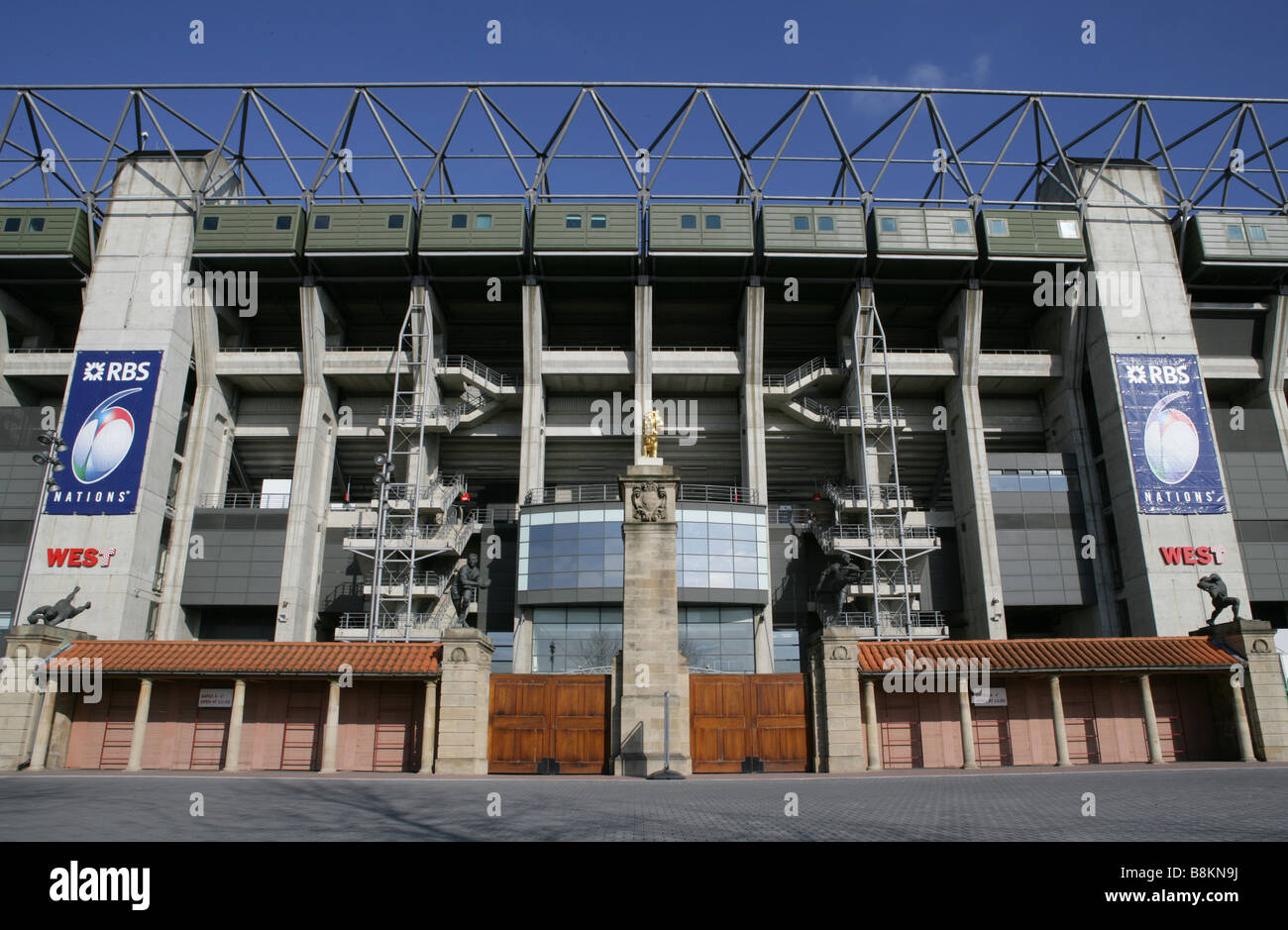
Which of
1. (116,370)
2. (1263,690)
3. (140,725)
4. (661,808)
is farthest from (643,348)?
(661,808)

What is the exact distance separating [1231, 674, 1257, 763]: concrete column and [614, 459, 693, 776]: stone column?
19353 mm

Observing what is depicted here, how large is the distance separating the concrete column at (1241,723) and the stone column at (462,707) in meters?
26.0

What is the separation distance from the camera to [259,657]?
28.9 meters

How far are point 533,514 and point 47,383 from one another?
3509cm

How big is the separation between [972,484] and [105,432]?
175 ft

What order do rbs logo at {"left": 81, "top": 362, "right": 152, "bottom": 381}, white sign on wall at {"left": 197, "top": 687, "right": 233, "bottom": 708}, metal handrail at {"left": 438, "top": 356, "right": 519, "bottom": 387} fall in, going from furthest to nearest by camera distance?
metal handrail at {"left": 438, "top": 356, "right": 519, "bottom": 387}
rbs logo at {"left": 81, "top": 362, "right": 152, "bottom": 381}
white sign on wall at {"left": 197, "top": 687, "right": 233, "bottom": 708}

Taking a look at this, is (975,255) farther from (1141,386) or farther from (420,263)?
(420,263)

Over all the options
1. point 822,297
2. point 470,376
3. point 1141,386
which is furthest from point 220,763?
point 1141,386

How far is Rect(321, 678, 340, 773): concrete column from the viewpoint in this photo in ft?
90.8

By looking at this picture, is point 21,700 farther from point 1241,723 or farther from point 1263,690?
point 1263,690

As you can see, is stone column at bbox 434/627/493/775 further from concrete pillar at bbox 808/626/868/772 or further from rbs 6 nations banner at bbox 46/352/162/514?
rbs 6 nations banner at bbox 46/352/162/514

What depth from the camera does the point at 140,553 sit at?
4828 cm

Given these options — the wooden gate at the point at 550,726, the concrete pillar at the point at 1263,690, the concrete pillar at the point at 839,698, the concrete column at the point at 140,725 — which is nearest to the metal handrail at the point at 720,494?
the concrete pillar at the point at 839,698

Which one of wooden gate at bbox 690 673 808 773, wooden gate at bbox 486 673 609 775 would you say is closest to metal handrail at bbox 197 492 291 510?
wooden gate at bbox 486 673 609 775
